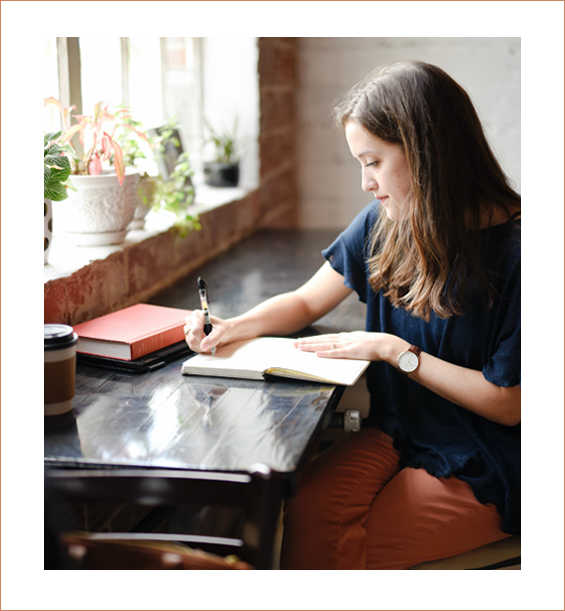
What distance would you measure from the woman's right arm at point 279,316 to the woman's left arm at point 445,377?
7.0 inches

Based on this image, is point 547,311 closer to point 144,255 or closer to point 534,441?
point 534,441

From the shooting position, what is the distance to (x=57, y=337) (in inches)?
37.5

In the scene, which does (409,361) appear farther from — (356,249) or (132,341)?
(132,341)

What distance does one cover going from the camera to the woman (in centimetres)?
115

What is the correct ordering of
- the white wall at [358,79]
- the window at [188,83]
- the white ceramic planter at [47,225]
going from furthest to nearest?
the white wall at [358,79], the window at [188,83], the white ceramic planter at [47,225]

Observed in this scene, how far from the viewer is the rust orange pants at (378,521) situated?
3.65 feet

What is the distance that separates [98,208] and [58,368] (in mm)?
693

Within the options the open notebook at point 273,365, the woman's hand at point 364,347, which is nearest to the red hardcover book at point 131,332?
the open notebook at point 273,365

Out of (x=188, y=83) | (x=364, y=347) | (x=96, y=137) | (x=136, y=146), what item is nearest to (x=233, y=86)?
(x=188, y=83)

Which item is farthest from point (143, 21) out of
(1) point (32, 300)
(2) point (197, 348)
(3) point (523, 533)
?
(3) point (523, 533)

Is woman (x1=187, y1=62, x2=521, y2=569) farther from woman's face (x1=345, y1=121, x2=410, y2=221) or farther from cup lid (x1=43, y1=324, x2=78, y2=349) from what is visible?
cup lid (x1=43, y1=324, x2=78, y2=349)

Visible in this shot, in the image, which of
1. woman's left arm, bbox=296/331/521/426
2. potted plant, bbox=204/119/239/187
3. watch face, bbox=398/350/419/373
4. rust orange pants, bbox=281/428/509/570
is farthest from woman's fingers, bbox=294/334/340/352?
potted plant, bbox=204/119/239/187

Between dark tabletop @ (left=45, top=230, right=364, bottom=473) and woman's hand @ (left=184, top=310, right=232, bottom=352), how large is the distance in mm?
57

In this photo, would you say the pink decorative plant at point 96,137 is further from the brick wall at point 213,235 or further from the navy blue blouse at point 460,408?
the navy blue blouse at point 460,408
